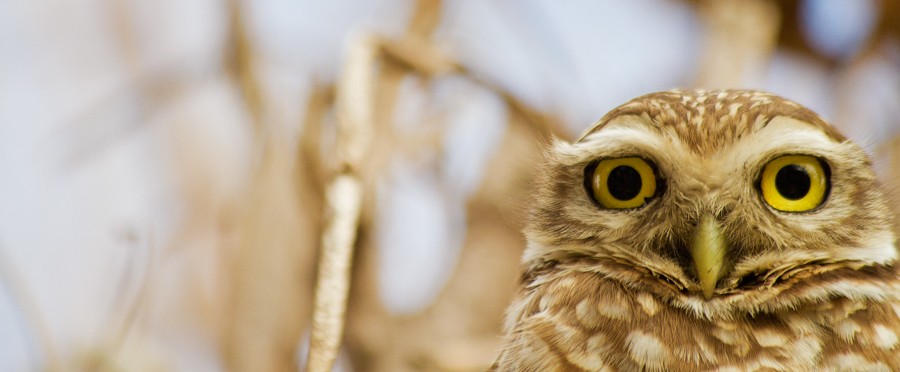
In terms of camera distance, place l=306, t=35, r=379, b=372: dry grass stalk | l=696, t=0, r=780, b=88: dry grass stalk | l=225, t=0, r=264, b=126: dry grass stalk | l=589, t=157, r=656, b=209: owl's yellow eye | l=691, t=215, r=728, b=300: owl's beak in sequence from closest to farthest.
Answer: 1. l=306, t=35, r=379, b=372: dry grass stalk
2. l=691, t=215, r=728, b=300: owl's beak
3. l=589, t=157, r=656, b=209: owl's yellow eye
4. l=225, t=0, r=264, b=126: dry grass stalk
5. l=696, t=0, r=780, b=88: dry grass stalk

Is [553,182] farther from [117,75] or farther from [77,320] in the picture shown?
[117,75]

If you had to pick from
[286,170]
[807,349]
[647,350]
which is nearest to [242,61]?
[286,170]

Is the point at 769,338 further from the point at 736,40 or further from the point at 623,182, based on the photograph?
the point at 736,40

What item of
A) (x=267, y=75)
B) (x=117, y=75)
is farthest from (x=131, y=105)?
(x=117, y=75)

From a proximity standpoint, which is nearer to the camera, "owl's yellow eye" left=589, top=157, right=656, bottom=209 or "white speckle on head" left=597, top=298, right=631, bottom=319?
"white speckle on head" left=597, top=298, right=631, bottom=319

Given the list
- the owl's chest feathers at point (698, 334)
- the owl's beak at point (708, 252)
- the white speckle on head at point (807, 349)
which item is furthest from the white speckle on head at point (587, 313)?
the white speckle on head at point (807, 349)

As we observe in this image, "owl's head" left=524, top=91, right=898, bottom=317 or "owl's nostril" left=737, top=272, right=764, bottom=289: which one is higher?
"owl's head" left=524, top=91, right=898, bottom=317

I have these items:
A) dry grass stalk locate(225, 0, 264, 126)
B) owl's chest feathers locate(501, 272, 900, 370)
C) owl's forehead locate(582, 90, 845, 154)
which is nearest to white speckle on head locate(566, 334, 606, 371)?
owl's chest feathers locate(501, 272, 900, 370)

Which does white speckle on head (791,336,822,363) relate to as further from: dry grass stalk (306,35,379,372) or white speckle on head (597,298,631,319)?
dry grass stalk (306,35,379,372)
